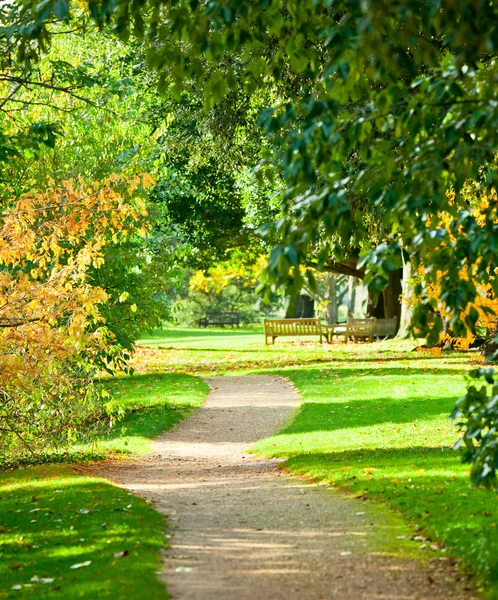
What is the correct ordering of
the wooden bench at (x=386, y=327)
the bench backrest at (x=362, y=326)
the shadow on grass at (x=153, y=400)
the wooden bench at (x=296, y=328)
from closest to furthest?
the shadow on grass at (x=153, y=400), the bench backrest at (x=362, y=326), the wooden bench at (x=386, y=327), the wooden bench at (x=296, y=328)

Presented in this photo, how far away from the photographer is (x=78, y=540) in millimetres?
7285

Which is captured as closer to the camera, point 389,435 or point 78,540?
point 78,540

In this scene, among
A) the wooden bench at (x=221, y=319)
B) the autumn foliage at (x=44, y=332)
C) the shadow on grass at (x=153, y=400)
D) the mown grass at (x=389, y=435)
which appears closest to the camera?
the mown grass at (x=389, y=435)

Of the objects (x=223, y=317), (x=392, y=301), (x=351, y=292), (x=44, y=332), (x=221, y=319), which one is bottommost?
(x=221, y=319)

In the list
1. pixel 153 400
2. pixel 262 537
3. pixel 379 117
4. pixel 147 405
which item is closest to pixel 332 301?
pixel 153 400

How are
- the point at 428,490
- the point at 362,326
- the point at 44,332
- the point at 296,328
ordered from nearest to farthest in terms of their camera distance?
the point at 428,490, the point at 44,332, the point at 362,326, the point at 296,328

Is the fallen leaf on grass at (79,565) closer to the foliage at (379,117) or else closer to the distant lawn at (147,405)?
the foliage at (379,117)

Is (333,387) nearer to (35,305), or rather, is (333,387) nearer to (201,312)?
(35,305)

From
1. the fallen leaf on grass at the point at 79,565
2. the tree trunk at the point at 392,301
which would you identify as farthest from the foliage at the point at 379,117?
the tree trunk at the point at 392,301

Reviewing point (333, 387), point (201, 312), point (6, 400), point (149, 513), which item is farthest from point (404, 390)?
point (201, 312)

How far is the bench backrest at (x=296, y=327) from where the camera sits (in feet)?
108

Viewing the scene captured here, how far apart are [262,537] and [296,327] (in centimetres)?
2566

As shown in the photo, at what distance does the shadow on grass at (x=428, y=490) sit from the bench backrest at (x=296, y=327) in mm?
20862

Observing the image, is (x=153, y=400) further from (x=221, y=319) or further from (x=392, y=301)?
(x=221, y=319)
